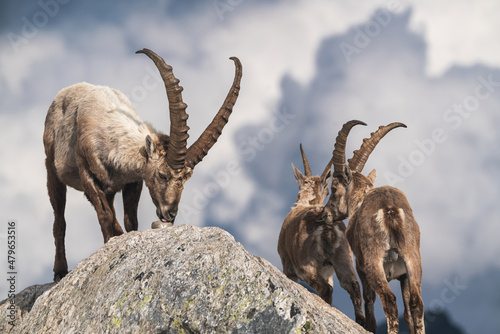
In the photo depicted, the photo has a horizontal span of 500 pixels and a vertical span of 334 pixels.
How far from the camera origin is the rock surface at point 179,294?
452 cm

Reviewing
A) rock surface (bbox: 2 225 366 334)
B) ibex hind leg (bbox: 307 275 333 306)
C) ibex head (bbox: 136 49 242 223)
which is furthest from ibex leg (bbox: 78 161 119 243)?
ibex hind leg (bbox: 307 275 333 306)

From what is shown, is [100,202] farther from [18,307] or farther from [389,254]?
[389,254]

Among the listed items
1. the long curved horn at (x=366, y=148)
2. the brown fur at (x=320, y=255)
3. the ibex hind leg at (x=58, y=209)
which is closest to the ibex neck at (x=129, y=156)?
the ibex hind leg at (x=58, y=209)

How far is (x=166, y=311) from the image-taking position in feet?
15.7

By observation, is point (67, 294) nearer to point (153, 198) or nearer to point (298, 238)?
point (153, 198)

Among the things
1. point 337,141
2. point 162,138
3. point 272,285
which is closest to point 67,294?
point 272,285

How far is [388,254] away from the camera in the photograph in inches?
304

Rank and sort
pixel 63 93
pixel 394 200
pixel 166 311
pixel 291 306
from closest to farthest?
1. pixel 291 306
2. pixel 166 311
3. pixel 394 200
4. pixel 63 93

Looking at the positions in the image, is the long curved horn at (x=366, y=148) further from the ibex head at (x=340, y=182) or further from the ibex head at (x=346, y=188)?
the ibex head at (x=340, y=182)

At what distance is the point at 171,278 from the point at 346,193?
5.44 meters

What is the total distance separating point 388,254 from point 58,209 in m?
6.66

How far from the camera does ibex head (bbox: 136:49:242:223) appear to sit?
8336 millimetres

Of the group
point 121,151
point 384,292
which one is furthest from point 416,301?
point 121,151

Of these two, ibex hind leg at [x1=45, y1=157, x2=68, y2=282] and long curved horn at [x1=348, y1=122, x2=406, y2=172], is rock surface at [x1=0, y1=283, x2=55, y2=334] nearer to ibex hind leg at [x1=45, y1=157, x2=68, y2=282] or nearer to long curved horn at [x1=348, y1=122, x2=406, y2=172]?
ibex hind leg at [x1=45, y1=157, x2=68, y2=282]
